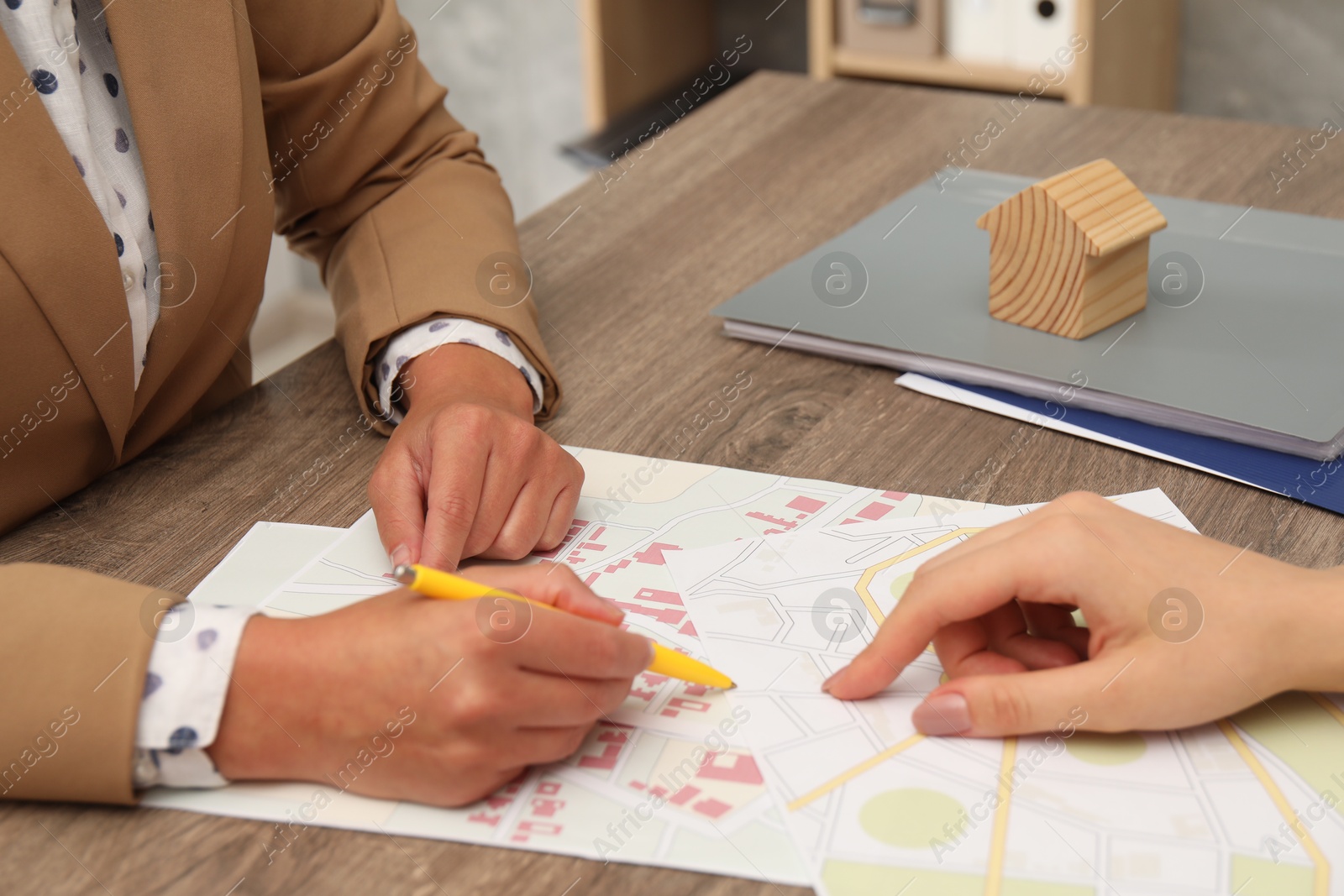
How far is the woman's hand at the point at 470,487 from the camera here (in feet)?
2.35

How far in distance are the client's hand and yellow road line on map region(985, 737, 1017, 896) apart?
0.58ft

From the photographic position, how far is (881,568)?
703 mm

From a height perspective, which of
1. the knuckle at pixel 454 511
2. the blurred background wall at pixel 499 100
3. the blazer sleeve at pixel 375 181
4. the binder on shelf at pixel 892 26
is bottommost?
the blurred background wall at pixel 499 100

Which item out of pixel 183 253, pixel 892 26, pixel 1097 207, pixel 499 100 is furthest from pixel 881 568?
pixel 499 100

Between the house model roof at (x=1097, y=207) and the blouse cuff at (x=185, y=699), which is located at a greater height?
the house model roof at (x=1097, y=207)

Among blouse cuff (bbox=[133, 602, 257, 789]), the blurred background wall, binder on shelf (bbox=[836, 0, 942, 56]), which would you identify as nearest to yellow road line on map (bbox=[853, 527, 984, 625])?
blouse cuff (bbox=[133, 602, 257, 789])

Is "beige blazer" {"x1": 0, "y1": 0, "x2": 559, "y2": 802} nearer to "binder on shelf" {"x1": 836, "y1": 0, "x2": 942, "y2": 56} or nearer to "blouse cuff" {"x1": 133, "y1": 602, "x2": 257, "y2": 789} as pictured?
"blouse cuff" {"x1": 133, "y1": 602, "x2": 257, "y2": 789}

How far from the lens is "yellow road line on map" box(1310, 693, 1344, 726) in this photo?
0.58 metres

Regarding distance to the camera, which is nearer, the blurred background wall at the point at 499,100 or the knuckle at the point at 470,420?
the knuckle at the point at 470,420

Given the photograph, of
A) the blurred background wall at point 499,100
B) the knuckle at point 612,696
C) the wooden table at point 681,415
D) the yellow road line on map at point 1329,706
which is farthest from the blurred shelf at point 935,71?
the knuckle at point 612,696

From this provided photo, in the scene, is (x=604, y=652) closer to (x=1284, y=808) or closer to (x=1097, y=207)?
(x=1284, y=808)

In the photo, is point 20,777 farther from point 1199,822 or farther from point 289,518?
point 1199,822

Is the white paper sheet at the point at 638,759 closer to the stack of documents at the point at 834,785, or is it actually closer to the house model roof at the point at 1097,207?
the stack of documents at the point at 834,785

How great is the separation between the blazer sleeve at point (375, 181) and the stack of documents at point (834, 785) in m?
0.28
